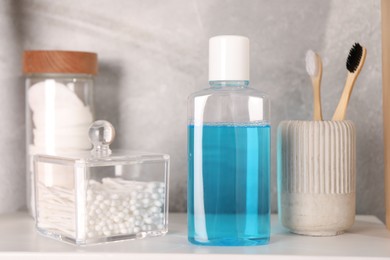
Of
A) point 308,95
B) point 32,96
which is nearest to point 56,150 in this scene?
point 32,96

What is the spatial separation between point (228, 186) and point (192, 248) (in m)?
0.06

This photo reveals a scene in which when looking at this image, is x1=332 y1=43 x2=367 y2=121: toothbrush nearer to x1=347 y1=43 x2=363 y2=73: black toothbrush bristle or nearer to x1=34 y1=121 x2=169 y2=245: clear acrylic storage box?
x1=347 y1=43 x2=363 y2=73: black toothbrush bristle

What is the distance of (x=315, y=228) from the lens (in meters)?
0.64

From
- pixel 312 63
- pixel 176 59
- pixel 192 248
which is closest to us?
pixel 192 248

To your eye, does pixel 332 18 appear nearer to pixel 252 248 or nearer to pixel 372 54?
pixel 372 54

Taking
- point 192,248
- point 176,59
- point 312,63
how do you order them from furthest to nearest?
point 176,59, point 312,63, point 192,248

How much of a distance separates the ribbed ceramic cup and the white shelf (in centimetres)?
2

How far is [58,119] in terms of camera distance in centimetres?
73

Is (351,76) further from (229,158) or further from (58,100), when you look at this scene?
(58,100)

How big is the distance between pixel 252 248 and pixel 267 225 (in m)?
0.04

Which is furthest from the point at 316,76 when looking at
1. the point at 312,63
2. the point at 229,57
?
the point at 229,57

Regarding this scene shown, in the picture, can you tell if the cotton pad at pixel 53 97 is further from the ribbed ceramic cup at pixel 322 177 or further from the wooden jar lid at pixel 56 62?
the ribbed ceramic cup at pixel 322 177

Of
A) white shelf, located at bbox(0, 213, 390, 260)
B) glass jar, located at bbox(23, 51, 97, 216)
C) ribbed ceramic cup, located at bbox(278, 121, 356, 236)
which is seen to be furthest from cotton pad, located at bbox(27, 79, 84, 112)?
ribbed ceramic cup, located at bbox(278, 121, 356, 236)

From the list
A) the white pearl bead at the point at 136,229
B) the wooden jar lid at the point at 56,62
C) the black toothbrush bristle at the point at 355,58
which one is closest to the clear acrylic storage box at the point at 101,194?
the white pearl bead at the point at 136,229
